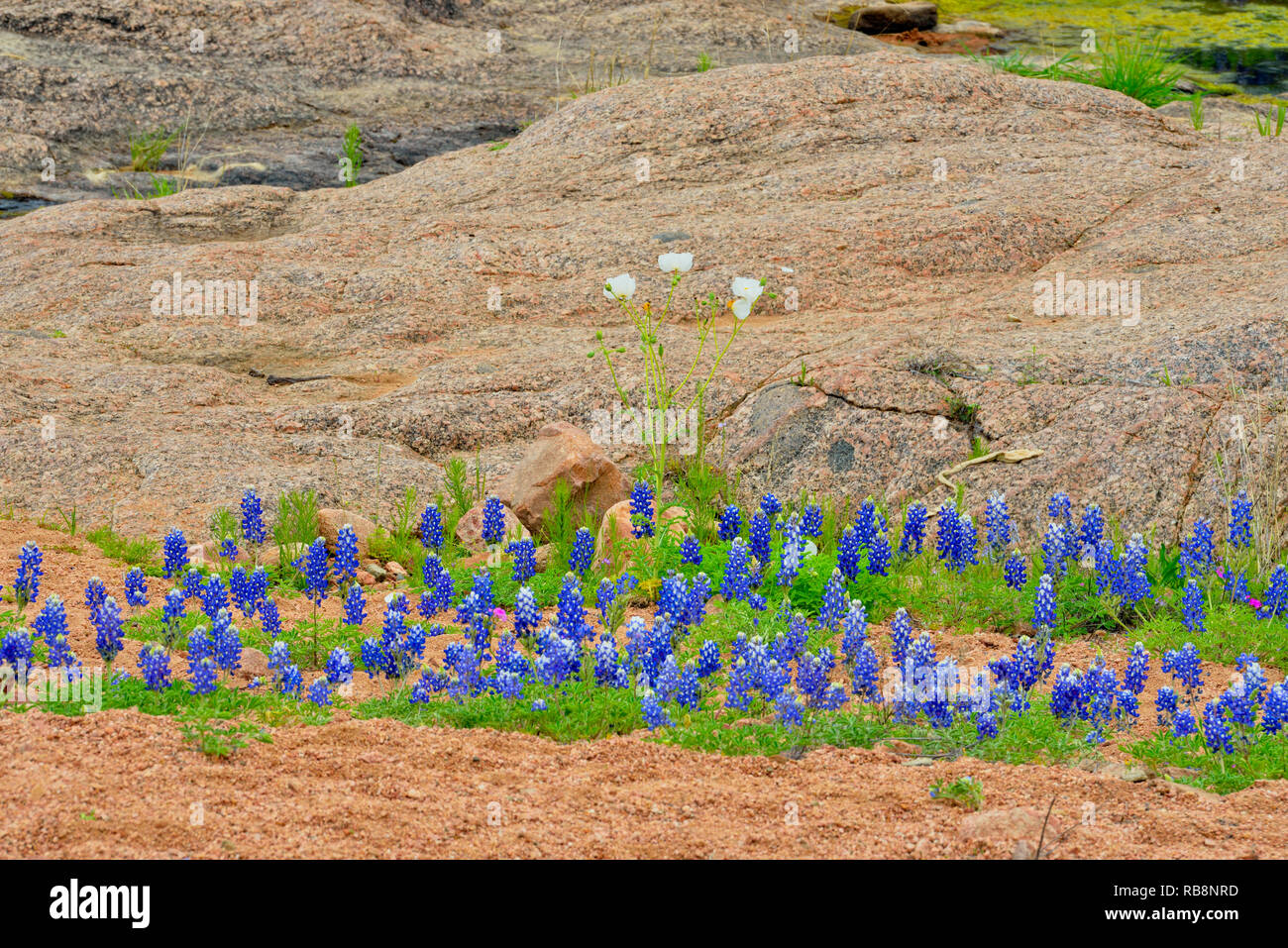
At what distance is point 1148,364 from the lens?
6980 millimetres

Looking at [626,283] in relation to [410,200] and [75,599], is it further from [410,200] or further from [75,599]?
[410,200]

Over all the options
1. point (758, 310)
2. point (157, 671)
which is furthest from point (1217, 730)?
point (758, 310)

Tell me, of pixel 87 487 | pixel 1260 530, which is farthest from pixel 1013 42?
pixel 87 487

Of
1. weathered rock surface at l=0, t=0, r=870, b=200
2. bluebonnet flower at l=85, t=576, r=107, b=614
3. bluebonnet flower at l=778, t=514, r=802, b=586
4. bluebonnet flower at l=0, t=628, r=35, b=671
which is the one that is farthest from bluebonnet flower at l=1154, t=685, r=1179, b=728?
weathered rock surface at l=0, t=0, r=870, b=200

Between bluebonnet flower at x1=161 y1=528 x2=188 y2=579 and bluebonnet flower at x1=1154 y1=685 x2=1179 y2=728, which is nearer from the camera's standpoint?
bluebonnet flower at x1=1154 y1=685 x2=1179 y2=728

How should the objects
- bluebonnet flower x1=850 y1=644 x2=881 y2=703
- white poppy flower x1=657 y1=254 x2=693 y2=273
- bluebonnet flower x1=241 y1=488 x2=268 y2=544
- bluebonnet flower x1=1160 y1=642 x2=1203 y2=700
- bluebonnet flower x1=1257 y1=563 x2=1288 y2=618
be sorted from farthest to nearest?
bluebonnet flower x1=241 y1=488 x2=268 y2=544, white poppy flower x1=657 y1=254 x2=693 y2=273, bluebonnet flower x1=1257 y1=563 x2=1288 y2=618, bluebonnet flower x1=1160 y1=642 x2=1203 y2=700, bluebonnet flower x1=850 y1=644 x2=881 y2=703

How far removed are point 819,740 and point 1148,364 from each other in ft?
13.1

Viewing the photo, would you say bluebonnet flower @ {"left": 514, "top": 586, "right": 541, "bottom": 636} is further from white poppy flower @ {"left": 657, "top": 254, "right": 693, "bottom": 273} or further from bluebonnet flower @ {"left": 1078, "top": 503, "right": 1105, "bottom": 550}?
bluebonnet flower @ {"left": 1078, "top": 503, "right": 1105, "bottom": 550}

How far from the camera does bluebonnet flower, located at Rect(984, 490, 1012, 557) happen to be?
5.91 meters

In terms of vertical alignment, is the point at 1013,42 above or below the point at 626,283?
above

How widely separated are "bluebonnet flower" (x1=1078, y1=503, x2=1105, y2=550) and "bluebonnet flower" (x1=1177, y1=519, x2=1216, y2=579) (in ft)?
1.22

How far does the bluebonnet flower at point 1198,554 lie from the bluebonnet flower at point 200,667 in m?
4.13

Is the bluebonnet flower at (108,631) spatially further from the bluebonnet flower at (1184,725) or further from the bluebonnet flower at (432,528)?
the bluebonnet flower at (1184,725)

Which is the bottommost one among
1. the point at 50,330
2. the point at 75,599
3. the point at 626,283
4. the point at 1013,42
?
the point at 75,599
